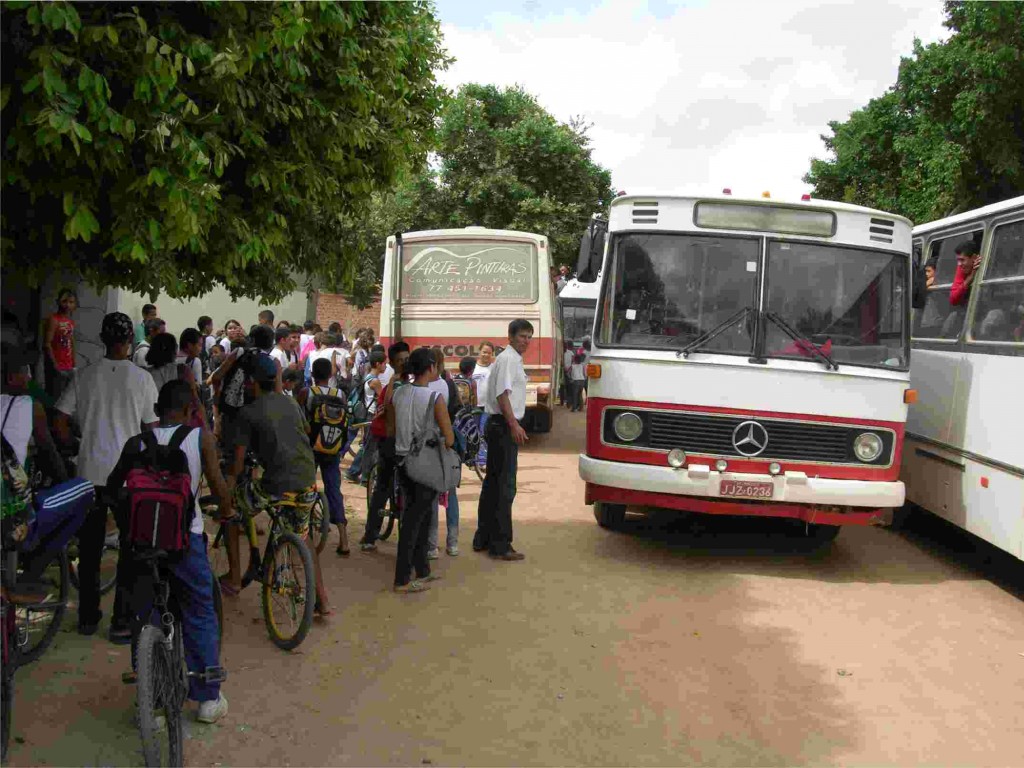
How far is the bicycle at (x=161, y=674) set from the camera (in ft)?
13.5

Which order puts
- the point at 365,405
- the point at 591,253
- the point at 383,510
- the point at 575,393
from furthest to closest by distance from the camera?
the point at 575,393, the point at 365,405, the point at 383,510, the point at 591,253

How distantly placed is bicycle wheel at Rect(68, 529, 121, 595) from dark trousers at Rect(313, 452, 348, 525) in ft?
5.25

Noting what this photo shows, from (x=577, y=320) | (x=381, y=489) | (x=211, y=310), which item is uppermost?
(x=577, y=320)

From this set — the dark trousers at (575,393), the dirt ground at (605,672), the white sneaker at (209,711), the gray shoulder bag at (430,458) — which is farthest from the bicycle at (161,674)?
the dark trousers at (575,393)

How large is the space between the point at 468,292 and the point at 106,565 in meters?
9.91

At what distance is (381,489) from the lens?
8.59 metres

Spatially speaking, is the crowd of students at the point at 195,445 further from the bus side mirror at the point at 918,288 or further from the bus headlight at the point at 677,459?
the bus side mirror at the point at 918,288

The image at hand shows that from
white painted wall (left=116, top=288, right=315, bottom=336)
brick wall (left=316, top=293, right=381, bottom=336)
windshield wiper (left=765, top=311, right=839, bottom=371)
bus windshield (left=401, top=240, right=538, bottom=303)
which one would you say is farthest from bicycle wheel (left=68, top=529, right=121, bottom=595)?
brick wall (left=316, top=293, right=381, bottom=336)

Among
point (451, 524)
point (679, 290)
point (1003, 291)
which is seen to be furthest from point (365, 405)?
point (1003, 291)

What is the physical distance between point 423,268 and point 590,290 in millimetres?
16708

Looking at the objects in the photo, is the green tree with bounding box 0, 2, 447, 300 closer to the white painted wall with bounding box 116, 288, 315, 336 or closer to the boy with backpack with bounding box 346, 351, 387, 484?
the boy with backpack with bounding box 346, 351, 387, 484

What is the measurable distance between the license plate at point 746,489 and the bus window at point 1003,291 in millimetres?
2143

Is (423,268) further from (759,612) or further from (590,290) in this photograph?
(590,290)

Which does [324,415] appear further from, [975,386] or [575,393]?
[575,393]
